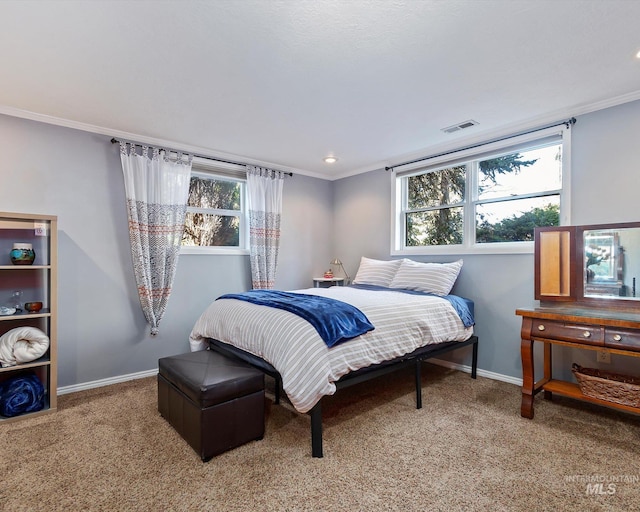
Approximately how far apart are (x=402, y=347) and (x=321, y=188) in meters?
2.94

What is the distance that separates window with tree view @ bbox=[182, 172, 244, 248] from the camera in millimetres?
3864

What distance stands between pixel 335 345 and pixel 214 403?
2.54 ft

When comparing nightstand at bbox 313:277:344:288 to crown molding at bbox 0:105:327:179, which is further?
nightstand at bbox 313:277:344:288

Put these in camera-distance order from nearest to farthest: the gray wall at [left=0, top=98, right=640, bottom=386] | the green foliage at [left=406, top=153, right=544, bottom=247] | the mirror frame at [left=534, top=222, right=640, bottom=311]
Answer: the mirror frame at [left=534, top=222, right=640, bottom=311] → the gray wall at [left=0, top=98, right=640, bottom=386] → the green foliage at [left=406, top=153, right=544, bottom=247]

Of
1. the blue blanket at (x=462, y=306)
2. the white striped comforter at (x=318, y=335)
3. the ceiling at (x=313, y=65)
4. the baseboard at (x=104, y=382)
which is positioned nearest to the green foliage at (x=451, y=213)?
the ceiling at (x=313, y=65)

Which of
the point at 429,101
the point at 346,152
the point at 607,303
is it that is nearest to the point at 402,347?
the point at 607,303

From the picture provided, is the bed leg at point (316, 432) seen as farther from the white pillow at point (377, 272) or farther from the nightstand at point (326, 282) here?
the nightstand at point (326, 282)

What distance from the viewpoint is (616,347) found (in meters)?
2.10

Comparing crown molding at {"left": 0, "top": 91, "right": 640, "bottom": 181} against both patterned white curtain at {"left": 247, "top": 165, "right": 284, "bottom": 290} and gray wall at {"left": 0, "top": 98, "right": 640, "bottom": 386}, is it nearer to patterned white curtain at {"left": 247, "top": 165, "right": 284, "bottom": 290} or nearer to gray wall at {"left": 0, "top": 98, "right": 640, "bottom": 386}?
gray wall at {"left": 0, "top": 98, "right": 640, "bottom": 386}

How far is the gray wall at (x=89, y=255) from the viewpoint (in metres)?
2.88

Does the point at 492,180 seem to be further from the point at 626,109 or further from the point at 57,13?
the point at 57,13

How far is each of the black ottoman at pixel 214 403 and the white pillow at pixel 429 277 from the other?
192 cm

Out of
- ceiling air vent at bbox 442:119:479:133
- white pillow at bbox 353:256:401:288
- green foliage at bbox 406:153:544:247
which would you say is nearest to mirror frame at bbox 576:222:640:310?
green foliage at bbox 406:153:544:247

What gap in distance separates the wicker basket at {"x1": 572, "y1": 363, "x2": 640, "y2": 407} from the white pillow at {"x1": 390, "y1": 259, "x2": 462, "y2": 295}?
120 centimetres
